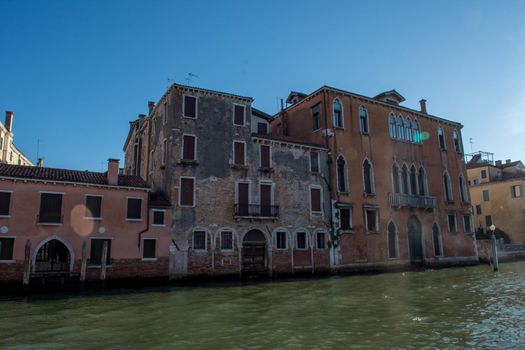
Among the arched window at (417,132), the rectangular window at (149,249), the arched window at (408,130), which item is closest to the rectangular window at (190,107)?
the rectangular window at (149,249)

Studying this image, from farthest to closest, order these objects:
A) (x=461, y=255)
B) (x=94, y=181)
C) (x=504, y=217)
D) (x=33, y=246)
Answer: (x=504, y=217)
(x=461, y=255)
(x=94, y=181)
(x=33, y=246)

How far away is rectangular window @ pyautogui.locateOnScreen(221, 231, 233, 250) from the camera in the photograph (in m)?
22.6

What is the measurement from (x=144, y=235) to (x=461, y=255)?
25636 millimetres

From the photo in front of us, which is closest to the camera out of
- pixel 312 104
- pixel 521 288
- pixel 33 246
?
pixel 521 288

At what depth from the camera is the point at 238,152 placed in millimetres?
24234

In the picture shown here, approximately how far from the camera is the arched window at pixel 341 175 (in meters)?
27.4

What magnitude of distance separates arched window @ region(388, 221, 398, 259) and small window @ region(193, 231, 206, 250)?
45.8ft

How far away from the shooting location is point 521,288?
1662 centimetres

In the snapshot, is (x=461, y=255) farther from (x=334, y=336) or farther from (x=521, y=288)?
(x=334, y=336)

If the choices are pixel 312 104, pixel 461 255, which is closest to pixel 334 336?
pixel 312 104

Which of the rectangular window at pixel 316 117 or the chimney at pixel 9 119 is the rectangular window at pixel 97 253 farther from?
the chimney at pixel 9 119

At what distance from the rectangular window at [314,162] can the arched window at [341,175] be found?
1678 millimetres

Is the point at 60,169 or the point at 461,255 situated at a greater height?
the point at 60,169

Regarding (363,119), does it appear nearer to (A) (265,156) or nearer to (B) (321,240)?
(A) (265,156)
